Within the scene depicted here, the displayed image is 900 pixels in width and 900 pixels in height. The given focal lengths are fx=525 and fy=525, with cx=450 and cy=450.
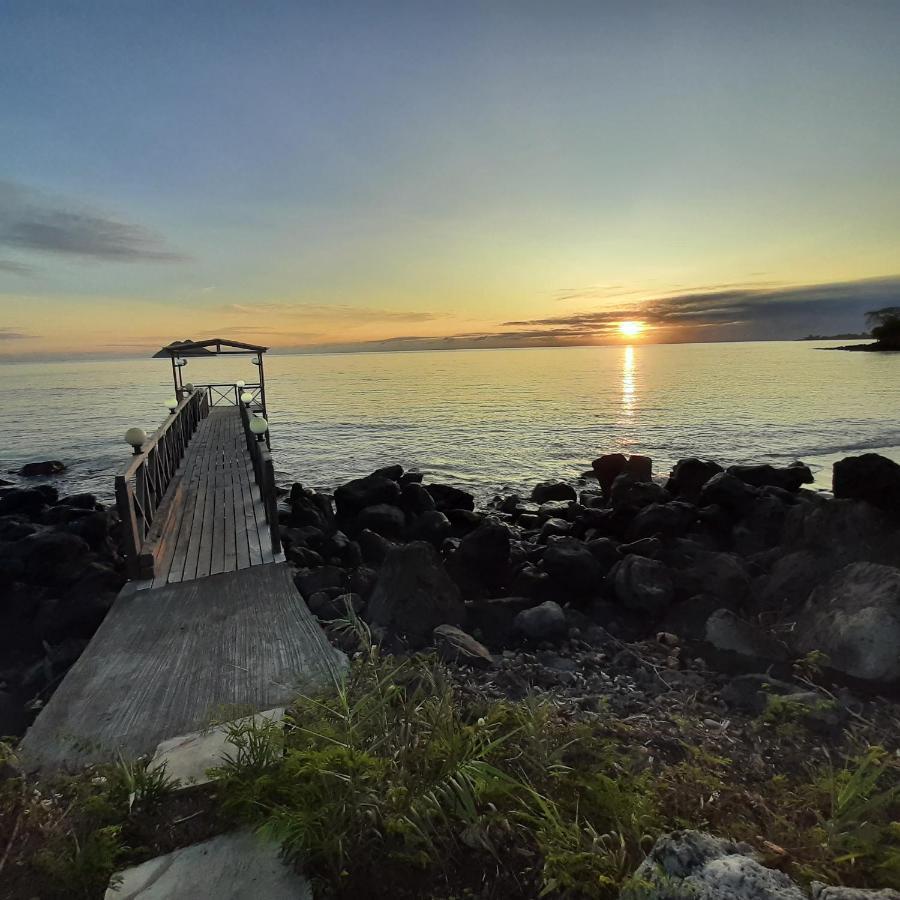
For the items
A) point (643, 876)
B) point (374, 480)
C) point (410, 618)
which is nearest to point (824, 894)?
point (643, 876)

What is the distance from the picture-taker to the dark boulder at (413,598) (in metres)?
6.46

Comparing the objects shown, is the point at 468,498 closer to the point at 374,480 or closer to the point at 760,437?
the point at 374,480

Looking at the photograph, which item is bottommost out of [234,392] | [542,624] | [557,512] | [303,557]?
[557,512]

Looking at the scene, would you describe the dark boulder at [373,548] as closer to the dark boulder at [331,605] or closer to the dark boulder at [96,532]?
the dark boulder at [331,605]

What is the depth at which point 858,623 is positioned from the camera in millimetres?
5758

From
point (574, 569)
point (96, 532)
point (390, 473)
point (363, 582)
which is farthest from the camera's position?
point (390, 473)

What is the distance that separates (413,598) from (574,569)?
2.92 metres

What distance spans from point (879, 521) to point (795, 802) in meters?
7.56

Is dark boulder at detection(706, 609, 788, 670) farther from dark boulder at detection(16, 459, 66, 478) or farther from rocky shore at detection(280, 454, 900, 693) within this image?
dark boulder at detection(16, 459, 66, 478)

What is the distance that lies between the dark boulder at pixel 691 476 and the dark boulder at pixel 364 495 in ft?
25.5

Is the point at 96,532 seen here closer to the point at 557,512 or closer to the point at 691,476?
the point at 557,512

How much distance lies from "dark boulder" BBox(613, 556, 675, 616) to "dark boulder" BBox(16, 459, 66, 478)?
26.0 metres

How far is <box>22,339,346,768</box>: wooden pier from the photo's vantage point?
4.20 metres

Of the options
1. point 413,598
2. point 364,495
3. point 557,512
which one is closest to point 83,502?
point 364,495
